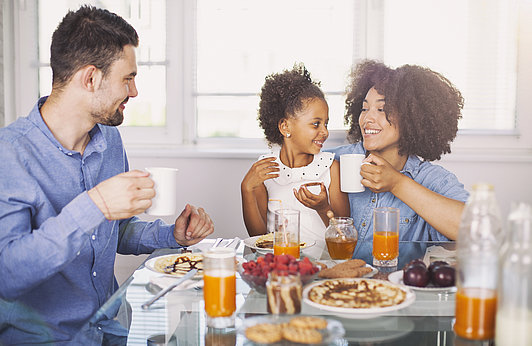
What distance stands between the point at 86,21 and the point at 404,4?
1.69 m

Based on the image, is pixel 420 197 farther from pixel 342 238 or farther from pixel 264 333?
pixel 264 333

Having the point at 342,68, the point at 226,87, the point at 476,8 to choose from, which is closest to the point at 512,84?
the point at 476,8

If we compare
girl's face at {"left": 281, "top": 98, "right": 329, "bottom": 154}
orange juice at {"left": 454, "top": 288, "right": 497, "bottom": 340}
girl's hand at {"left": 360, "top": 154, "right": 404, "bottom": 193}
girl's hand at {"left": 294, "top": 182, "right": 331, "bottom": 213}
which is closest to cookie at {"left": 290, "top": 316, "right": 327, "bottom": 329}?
orange juice at {"left": 454, "top": 288, "right": 497, "bottom": 340}

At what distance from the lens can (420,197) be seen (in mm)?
1802

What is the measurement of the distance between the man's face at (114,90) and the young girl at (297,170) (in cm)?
71

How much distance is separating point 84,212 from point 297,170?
1199 millimetres

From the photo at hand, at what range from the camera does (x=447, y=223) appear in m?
1.77

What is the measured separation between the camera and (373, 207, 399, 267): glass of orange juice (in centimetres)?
151

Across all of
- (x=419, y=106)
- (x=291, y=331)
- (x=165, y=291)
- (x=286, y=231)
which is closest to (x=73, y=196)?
(x=165, y=291)

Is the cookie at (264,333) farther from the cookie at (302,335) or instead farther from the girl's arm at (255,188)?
the girl's arm at (255,188)

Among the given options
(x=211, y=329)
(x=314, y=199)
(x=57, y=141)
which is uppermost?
(x=57, y=141)

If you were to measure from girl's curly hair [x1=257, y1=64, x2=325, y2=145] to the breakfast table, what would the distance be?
118 centimetres

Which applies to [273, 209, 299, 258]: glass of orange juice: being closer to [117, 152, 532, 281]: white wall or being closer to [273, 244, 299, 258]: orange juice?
[273, 244, 299, 258]: orange juice

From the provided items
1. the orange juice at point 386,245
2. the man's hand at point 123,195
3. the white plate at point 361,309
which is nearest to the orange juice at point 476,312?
the white plate at point 361,309
